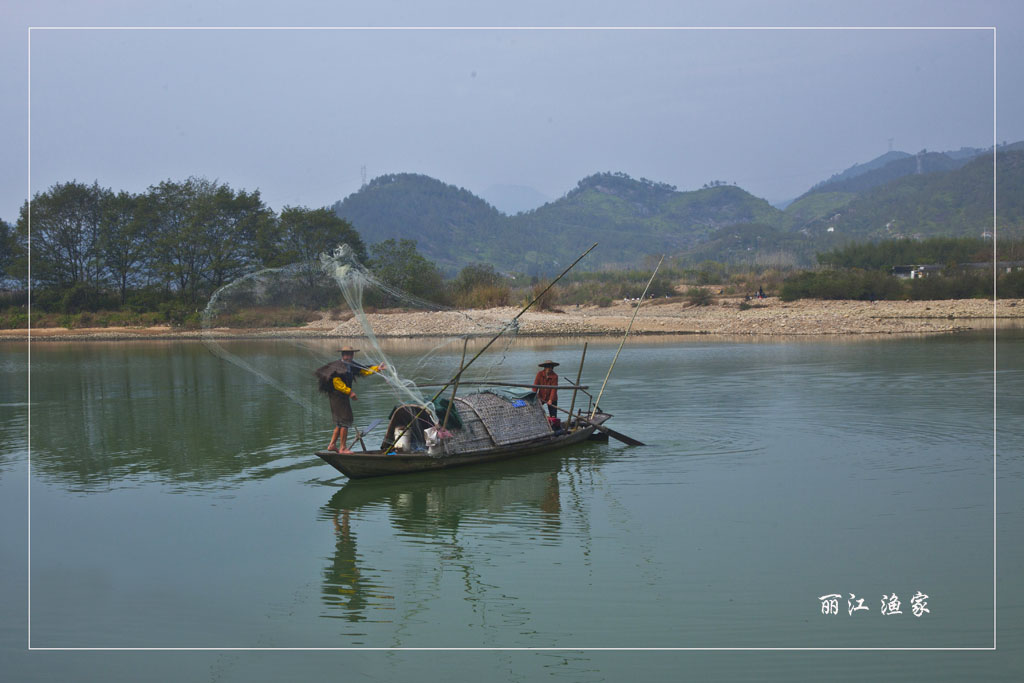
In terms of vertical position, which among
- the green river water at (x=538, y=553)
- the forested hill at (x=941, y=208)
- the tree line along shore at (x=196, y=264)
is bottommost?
the green river water at (x=538, y=553)

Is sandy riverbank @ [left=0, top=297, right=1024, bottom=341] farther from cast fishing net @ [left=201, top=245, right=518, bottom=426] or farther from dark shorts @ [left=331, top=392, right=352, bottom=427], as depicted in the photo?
dark shorts @ [left=331, top=392, right=352, bottom=427]

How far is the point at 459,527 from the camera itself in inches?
367

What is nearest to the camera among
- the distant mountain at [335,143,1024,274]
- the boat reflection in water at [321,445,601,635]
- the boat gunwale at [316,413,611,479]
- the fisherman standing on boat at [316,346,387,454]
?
the boat reflection in water at [321,445,601,635]

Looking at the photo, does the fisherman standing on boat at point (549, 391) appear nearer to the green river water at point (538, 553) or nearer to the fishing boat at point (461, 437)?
the fishing boat at point (461, 437)

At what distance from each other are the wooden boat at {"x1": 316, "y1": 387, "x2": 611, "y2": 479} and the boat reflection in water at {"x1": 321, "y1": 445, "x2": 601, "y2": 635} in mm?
252

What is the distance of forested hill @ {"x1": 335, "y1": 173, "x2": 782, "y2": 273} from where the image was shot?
477 ft

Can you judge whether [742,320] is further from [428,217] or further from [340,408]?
[428,217]

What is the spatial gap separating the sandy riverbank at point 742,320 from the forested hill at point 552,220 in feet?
262

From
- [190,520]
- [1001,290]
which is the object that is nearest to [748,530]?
[190,520]

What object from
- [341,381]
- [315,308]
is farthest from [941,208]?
[341,381]

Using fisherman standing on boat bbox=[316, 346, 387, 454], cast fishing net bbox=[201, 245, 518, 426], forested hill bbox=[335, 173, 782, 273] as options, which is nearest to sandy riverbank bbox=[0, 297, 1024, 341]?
cast fishing net bbox=[201, 245, 518, 426]

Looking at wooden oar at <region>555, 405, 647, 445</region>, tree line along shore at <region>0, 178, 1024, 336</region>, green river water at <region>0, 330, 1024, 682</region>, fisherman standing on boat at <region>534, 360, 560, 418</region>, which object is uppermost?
tree line along shore at <region>0, 178, 1024, 336</region>

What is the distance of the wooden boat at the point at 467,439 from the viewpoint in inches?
424

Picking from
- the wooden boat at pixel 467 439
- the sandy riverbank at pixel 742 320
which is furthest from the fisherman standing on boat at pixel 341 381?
the sandy riverbank at pixel 742 320
